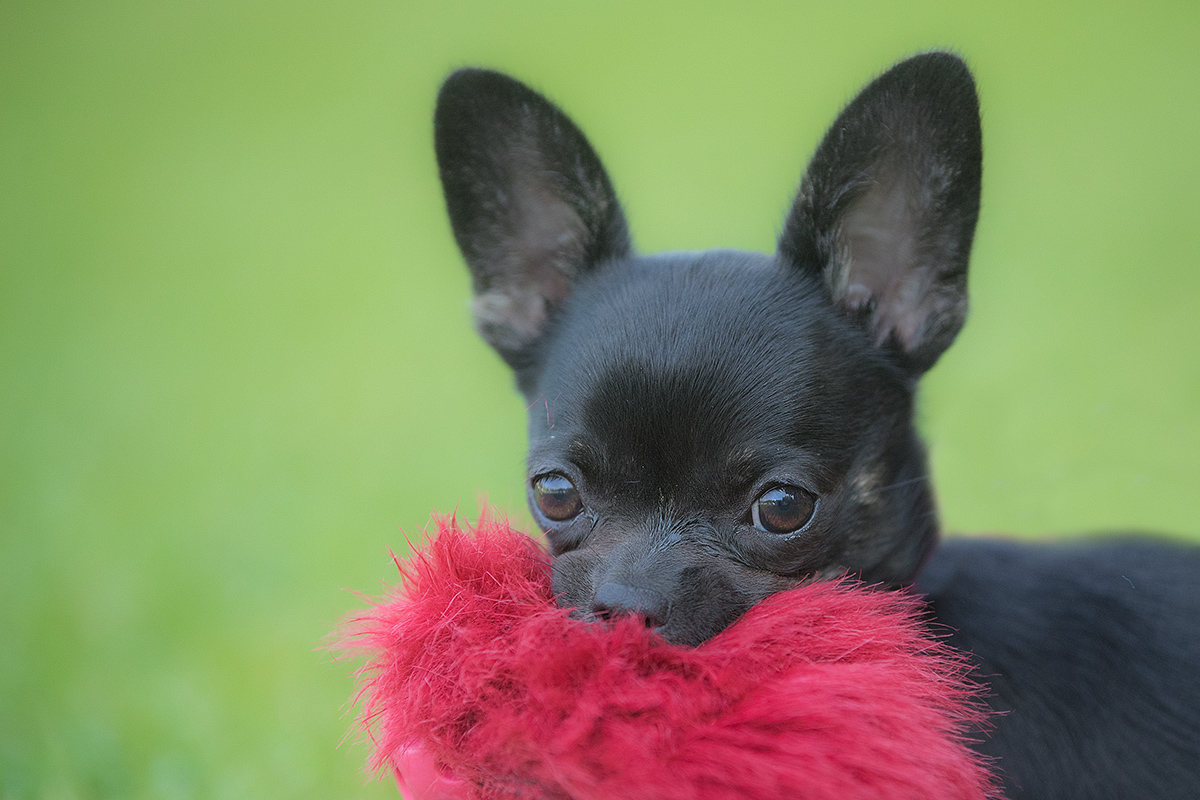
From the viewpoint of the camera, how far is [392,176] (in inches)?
346

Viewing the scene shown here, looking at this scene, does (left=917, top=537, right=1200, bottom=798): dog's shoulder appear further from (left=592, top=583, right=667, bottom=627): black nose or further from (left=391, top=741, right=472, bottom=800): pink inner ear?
(left=391, top=741, right=472, bottom=800): pink inner ear

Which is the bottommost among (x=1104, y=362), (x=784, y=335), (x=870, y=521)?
(x=1104, y=362)

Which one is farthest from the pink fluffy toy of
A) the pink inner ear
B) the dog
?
the dog

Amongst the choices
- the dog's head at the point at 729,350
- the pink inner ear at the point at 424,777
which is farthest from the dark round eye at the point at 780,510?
the pink inner ear at the point at 424,777

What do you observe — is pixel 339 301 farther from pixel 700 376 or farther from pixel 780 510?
pixel 780 510

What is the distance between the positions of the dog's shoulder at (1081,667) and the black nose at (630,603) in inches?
32.9

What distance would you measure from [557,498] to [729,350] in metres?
0.55

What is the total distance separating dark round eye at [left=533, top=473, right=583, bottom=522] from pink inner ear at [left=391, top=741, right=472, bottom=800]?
714 mm

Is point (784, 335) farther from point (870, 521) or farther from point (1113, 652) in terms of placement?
point (1113, 652)

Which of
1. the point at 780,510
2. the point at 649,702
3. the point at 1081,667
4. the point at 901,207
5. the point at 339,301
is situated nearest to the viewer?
the point at 649,702

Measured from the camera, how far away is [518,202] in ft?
9.15

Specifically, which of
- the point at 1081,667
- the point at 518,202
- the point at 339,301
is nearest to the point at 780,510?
the point at 1081,667

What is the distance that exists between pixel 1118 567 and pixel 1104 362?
117 inches

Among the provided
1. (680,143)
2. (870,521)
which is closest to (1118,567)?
(870,521)
